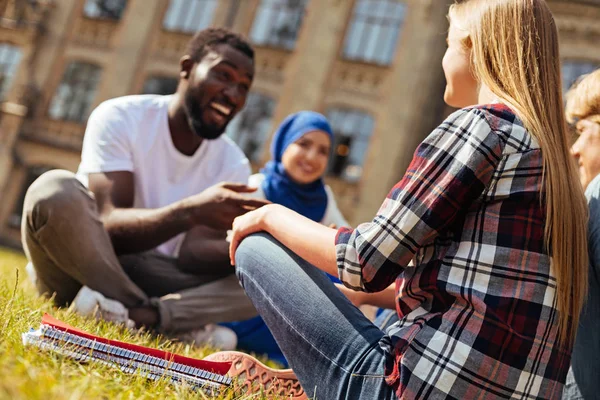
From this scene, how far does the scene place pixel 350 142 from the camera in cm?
1659

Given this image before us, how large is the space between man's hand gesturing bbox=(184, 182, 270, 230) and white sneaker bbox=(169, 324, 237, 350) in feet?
3.04

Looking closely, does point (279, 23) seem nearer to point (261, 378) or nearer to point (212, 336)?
point (212, 336)

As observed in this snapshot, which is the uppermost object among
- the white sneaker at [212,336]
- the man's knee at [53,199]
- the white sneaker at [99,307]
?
the man's knee at [53,199]

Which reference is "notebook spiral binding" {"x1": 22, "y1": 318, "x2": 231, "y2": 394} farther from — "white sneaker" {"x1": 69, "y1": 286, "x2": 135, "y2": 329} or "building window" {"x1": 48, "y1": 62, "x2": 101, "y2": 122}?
"building window" {"x1": 48, "y1": 62, "x2": 101, "y2": 122}

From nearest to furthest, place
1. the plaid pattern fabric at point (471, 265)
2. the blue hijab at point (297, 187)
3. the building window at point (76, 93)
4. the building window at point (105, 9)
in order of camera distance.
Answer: the plaid pattern fabric at point (471, 265), the blue hijab at point (297, 187), the building window at point (76, 93), the building window at point (105, 9)

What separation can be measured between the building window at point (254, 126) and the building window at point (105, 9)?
516 centimetres

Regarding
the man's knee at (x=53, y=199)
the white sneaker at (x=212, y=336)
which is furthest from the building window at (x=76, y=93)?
the man's knee at (x=53, y=199)

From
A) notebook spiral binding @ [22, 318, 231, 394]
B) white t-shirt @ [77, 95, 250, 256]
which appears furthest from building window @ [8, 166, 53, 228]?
notebook spiral binding @ [22, 318, 231, 394]

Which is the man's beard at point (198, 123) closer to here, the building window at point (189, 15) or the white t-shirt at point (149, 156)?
the white t-shirt at point (149, 156)

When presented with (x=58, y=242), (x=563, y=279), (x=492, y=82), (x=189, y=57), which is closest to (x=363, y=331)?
(x=563, y=279)

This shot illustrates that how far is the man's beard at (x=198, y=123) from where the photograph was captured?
3.86 m

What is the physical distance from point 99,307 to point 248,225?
4.25 feet

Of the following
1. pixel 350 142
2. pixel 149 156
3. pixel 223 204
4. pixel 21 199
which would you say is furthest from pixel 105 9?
pixel 223 204

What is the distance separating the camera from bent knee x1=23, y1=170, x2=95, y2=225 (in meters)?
2.89
